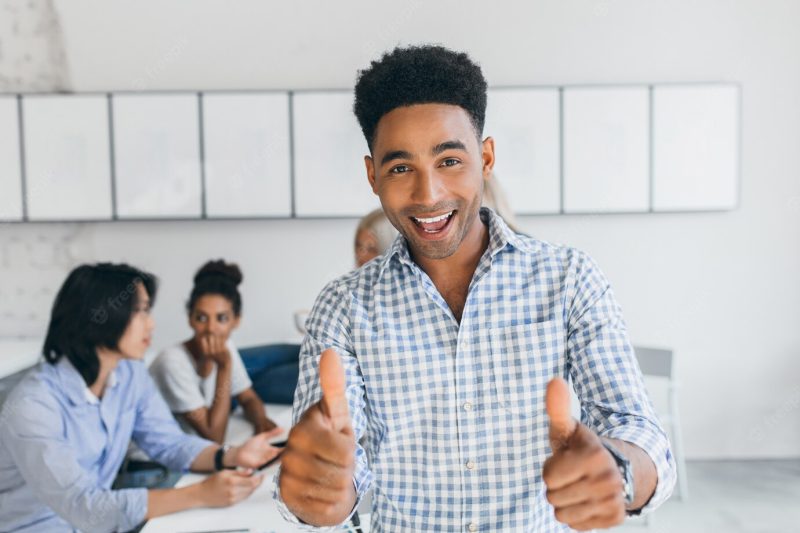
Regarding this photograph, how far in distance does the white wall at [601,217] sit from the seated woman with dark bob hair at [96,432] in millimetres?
1819

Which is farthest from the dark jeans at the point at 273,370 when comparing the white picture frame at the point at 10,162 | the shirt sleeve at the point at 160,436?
the white picture frame at the point at 10,162

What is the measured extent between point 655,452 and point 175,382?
2.00 meters

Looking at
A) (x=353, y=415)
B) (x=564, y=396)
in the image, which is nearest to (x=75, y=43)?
(x=353, y=415)

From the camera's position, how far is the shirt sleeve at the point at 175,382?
2.53 meters

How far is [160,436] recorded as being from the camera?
2.19m

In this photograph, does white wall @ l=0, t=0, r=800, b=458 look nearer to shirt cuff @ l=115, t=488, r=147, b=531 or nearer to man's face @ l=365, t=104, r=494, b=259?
shirt cuff @ l=115, t=488, r=147, b=531

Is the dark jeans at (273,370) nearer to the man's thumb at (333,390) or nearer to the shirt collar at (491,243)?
the shirt collar at (491,243)

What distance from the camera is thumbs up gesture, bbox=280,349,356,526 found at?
0.79m

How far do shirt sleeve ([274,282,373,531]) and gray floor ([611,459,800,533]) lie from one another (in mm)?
2538

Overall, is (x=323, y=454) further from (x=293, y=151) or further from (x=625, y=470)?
(x=293, y=151)

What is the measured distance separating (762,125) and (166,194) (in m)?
3.25

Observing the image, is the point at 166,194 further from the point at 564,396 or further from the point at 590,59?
the point at 564,396

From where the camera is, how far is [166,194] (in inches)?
153

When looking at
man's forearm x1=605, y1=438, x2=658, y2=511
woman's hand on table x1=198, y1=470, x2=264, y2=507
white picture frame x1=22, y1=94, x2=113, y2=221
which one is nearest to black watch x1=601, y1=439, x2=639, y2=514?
man's forearm x1=605, y1=438, x2=658, y2=511
